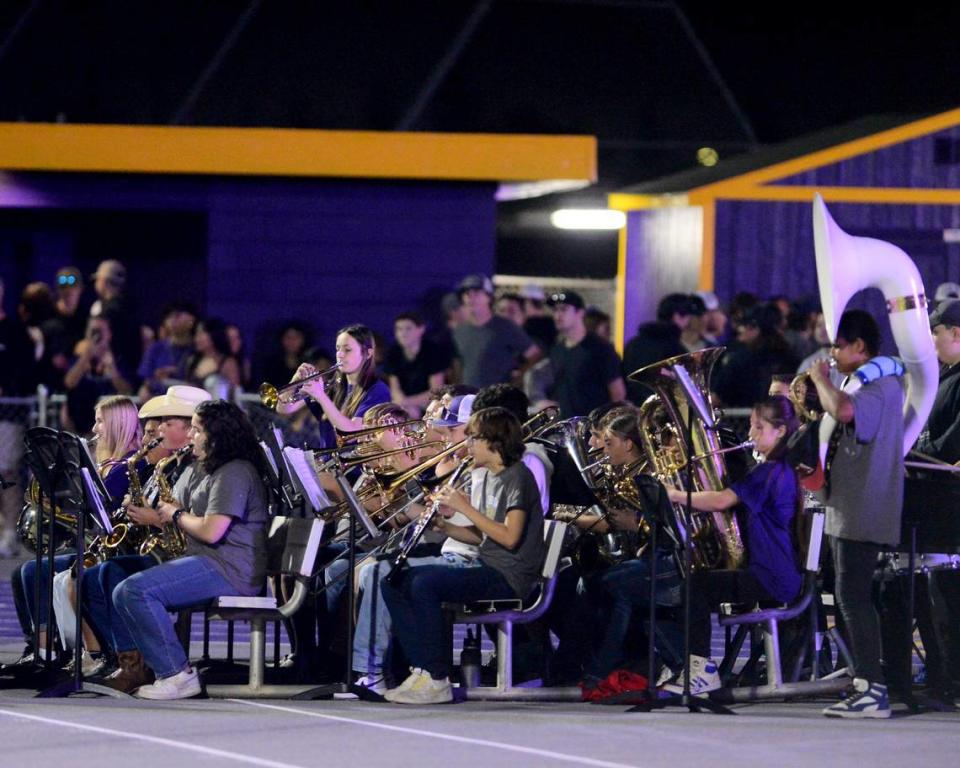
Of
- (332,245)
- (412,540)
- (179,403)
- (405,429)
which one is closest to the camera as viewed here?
(412,540)

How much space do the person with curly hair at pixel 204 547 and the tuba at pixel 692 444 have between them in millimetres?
1884

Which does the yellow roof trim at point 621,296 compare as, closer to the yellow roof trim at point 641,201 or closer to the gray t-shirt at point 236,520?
the yellow roof trim at point 641,201

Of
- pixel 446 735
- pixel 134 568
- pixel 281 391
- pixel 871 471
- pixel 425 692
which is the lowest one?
pixel 446 735

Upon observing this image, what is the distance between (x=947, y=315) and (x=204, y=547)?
145 inches

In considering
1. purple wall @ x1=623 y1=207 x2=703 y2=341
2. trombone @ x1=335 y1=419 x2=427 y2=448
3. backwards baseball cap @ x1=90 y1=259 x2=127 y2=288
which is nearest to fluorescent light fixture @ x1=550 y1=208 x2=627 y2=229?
purple wall @ x1=623 y1=207 x2=703 y2=341

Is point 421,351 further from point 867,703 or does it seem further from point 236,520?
point 867,703

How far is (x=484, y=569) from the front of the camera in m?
9.85

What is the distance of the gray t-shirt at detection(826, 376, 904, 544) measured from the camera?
30.8 ft

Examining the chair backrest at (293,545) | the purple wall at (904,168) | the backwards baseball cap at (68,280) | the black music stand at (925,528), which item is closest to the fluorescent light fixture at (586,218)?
the purple wall at (904,168)

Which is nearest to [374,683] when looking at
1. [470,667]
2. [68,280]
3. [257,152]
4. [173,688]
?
[470,667]

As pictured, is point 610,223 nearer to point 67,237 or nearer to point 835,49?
point 835,49

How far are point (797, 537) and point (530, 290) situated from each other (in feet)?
39.8

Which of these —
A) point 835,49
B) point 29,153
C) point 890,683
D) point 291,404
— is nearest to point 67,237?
point 29,153

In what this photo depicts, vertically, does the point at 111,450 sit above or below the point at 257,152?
below
